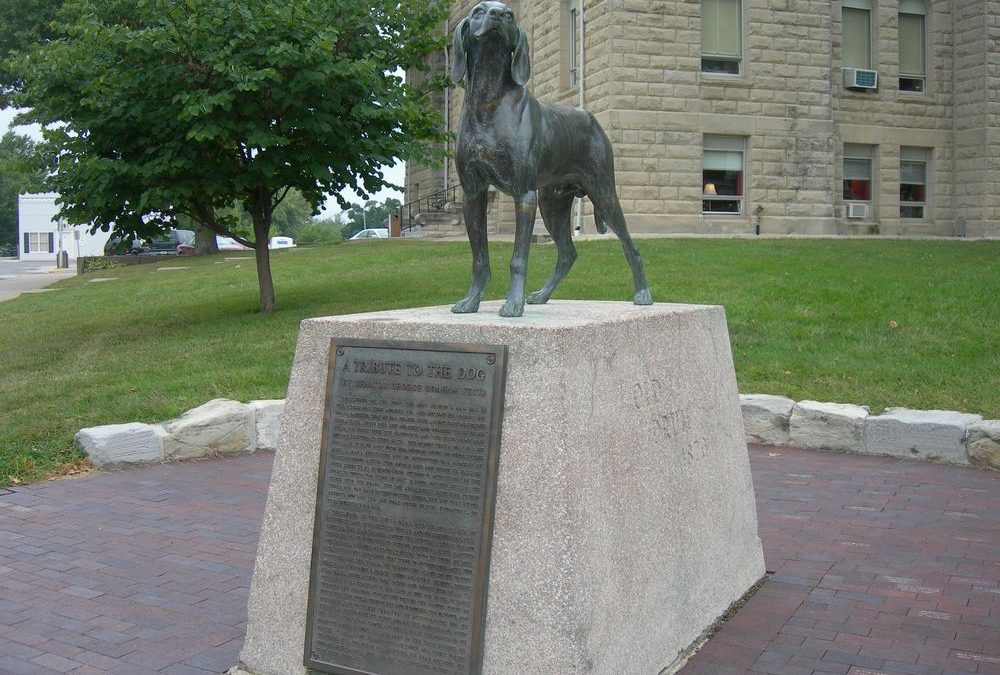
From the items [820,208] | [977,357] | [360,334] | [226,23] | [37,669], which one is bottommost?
[37,669]

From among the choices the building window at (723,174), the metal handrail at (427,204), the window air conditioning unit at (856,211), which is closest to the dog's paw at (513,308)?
the building window at (723,174)

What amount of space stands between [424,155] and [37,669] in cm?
1071

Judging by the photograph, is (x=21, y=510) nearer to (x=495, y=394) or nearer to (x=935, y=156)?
(x=495, y=394)

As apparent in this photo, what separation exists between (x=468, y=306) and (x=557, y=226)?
1036mm

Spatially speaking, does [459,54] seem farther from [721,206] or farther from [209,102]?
[721,206]

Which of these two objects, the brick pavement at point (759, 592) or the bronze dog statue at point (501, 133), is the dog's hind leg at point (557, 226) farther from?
the brick pavement at point (759, 592)

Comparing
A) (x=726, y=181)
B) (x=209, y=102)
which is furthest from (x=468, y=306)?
(x=726, y=181)

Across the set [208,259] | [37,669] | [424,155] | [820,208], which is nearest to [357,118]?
[424,155]

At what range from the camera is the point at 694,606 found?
4.55 meters

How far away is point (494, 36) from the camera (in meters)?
4.41

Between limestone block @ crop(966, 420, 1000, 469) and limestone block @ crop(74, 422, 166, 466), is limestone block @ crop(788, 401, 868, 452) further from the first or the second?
limestone block @ crop(74, 422, 166, 466)

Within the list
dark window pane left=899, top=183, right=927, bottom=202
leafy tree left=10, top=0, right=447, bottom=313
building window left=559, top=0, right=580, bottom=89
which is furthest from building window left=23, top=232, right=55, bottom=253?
leafy tree left=10, top=0, right=447, bottom=313

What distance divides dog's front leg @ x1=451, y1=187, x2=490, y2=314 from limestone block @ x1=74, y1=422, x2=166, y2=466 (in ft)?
14.3

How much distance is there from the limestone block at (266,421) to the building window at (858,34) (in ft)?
76.6
